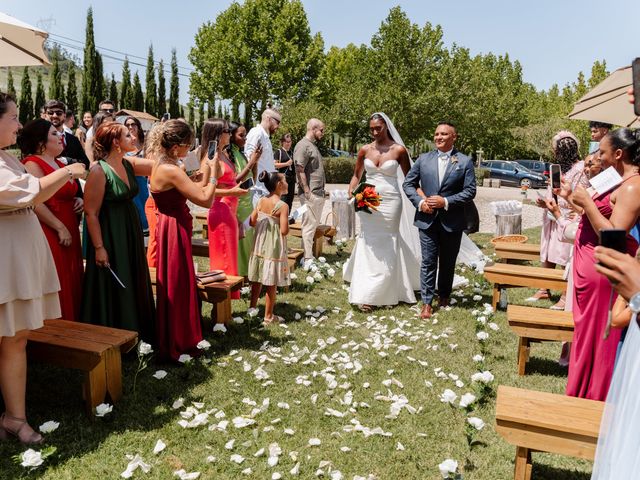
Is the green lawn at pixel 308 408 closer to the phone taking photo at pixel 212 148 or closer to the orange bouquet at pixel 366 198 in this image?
the orange bouquet at pixel 366 198

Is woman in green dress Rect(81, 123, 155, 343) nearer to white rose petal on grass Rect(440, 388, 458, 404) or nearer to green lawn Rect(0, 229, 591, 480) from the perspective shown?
green lawn Rect(0, 229, 591, 480)

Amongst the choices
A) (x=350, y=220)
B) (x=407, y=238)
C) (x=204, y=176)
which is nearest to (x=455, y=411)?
(x=204, y=176)

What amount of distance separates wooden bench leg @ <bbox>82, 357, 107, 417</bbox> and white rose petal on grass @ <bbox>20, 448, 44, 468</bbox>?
0.68 metres

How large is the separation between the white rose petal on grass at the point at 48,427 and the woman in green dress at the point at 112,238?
1235 mm

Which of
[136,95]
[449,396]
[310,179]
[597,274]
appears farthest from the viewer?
[136,95]

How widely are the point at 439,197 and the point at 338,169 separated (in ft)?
87.3

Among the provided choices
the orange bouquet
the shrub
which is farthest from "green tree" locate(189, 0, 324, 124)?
the orange bouquet

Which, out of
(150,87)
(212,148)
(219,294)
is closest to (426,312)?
(219,294)

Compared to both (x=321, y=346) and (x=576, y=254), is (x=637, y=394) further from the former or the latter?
(x=321, y=346)

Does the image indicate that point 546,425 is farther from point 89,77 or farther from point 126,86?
point 126,86

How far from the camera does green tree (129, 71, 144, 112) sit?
47.3 meters

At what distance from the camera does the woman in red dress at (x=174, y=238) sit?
4.90 metres

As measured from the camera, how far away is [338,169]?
1304 inches

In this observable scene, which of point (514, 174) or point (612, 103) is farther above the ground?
point (612, 103)
